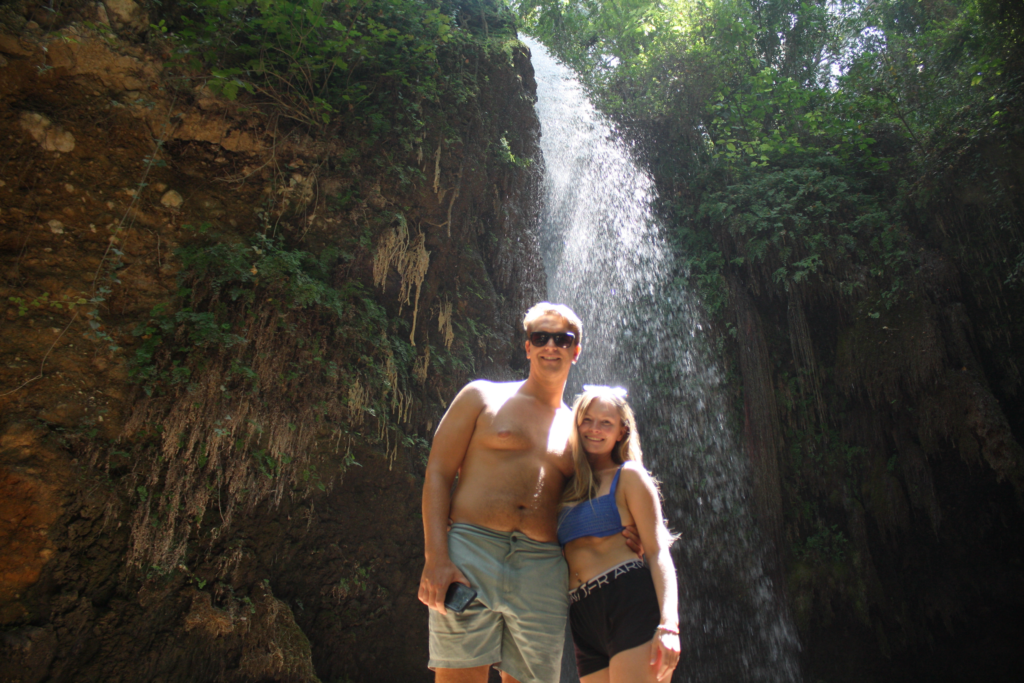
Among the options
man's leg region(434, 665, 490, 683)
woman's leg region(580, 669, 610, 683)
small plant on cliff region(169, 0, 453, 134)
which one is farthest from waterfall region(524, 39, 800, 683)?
man's leg region(434, 665, 490, 683)

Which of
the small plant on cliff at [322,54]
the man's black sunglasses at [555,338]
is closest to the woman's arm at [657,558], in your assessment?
the man's black sunglasses at [555,338]

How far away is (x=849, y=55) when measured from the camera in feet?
37.5

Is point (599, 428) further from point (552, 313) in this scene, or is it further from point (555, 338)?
point (552, 313)

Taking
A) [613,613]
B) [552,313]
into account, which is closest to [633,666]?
[613,613]

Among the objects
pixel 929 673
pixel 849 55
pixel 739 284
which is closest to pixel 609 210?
pixel 739 284

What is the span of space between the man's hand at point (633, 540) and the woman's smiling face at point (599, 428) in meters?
0.31

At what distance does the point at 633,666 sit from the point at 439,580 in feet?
2.32

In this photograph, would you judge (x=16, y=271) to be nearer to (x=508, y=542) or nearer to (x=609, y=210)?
(x=508, y=542)

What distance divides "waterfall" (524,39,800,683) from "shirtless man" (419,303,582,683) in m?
5.54

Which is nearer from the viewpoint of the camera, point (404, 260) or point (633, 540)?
point (633, 540)

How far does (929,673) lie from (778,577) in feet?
6.55

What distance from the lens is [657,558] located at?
2.01 m

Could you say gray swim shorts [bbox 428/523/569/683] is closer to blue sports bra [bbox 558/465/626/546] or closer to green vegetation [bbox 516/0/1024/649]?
blue sports bra [bbox 558/465/626/546]

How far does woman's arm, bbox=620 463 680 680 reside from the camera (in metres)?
1.83
